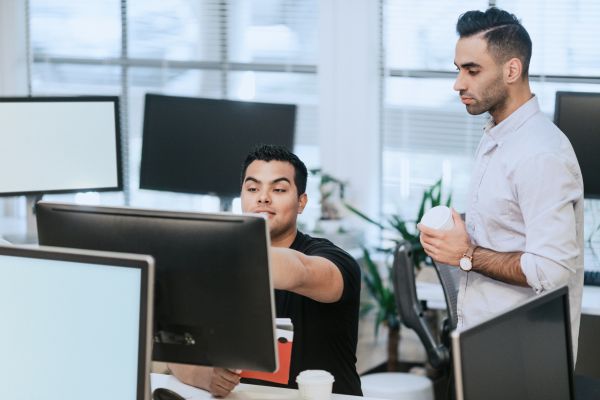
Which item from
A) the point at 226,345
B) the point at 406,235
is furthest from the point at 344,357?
the point at 406,235

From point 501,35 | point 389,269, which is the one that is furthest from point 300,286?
A: point 389,269

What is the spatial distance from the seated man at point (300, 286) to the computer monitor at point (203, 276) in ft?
0.63

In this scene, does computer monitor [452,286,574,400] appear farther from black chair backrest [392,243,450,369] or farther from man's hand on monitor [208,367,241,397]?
black chair backrest [392,243,450,369]

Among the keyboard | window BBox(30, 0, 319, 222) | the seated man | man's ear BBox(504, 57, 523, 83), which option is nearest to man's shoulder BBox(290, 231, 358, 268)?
the seated man

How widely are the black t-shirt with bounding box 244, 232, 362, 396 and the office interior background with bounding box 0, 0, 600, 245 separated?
1.63m

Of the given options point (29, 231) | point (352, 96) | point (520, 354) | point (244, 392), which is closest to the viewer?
point (520, 354)

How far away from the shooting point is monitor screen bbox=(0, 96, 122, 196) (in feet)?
12.9

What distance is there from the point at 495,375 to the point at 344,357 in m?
0.83

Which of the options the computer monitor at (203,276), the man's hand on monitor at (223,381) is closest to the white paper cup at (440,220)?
the man's hand on monitor at (223,381)

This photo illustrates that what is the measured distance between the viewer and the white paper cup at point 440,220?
98.2 inches

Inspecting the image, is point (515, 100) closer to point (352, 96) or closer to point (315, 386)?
point (315, 386)

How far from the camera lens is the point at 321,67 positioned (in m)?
4.36

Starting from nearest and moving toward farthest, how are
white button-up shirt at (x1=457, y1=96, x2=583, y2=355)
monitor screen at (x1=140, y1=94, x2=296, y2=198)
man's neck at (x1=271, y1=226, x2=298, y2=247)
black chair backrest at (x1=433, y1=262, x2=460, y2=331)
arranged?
white button-up shirt at (x1=457, y1=96, x2=583, y2=355) < man's neck at (x1=271, y1=226, x2=298, y2=247) < black chair backrest at (x1=433, y1=262, x2=460, y2=331) < monitor screen at (x1=140, y1=94, x2=296, y2=198)

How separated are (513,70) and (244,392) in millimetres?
1052
